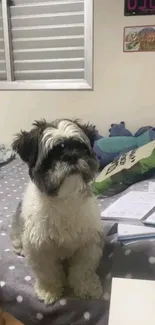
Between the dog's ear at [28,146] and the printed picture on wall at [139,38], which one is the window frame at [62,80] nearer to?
the printed picture on wall at [139,38]

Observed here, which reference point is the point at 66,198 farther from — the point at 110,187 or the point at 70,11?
the point at 70,11

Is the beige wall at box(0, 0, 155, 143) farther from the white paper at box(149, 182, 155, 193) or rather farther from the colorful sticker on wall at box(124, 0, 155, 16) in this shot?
the white paper at box(149, 182, 155, 193)

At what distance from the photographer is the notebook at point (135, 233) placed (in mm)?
1258

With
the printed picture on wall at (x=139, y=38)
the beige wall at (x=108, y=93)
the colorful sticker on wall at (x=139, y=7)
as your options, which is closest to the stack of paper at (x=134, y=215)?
the beige wall at (x=108, y=93)

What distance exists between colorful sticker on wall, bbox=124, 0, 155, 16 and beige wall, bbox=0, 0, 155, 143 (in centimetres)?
3

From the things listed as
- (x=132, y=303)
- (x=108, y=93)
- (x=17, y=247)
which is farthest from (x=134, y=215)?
(x=108, y=93)

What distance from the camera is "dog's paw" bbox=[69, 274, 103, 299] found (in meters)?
1.21

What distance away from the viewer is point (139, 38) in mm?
2645

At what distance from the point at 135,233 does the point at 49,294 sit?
35cm

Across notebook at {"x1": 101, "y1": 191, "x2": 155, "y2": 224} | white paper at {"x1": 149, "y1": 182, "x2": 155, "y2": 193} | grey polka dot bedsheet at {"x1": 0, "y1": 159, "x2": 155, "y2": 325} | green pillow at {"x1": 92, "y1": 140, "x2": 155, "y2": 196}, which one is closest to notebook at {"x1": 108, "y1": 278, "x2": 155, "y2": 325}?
grey polka dot bedsheet at {"x1": 0, "y1": 159, "x2": 155, "y2": 325}

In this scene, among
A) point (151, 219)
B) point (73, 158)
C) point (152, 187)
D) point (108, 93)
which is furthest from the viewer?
point (108, 93)

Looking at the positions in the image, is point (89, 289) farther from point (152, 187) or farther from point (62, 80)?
point (62, 80)

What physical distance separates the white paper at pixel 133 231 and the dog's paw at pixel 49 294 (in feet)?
0.91

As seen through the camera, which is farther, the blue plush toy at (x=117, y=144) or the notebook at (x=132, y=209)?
the blue plush toy at (x=117, y=144)
